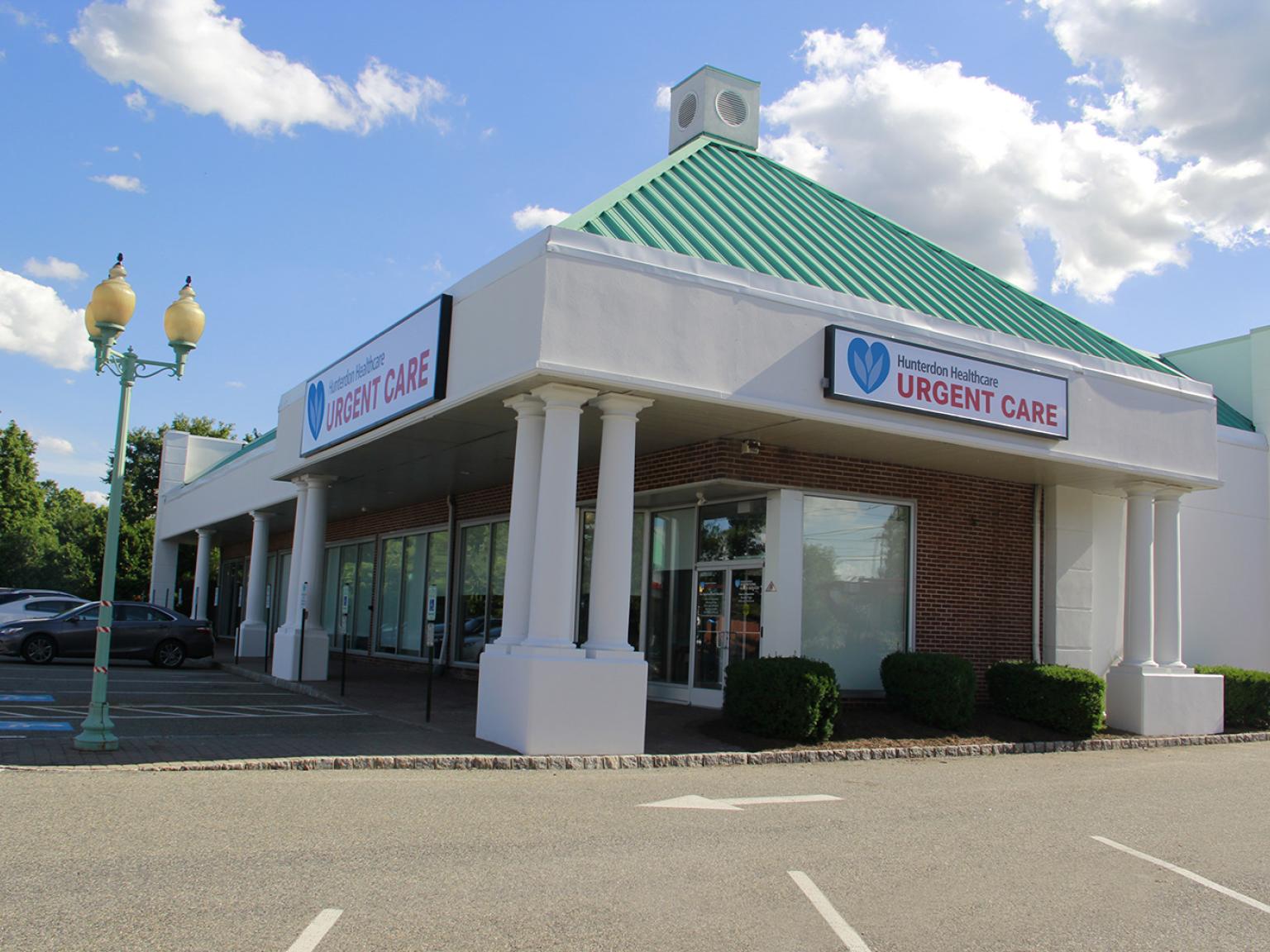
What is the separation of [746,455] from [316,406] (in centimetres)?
725

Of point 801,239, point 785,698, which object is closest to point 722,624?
point 785,698

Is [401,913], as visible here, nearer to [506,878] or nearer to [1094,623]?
[506,878]

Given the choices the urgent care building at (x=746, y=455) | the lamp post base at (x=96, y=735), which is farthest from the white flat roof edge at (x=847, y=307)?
the lamp post base at (x=96, y=735)

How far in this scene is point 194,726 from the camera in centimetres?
1260

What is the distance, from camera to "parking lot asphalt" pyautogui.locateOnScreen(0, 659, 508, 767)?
1031 centimetres

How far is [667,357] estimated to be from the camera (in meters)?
11.8

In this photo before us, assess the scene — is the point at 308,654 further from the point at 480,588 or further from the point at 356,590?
the point at 356,590

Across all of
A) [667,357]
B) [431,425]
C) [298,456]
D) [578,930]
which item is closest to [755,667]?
[667,357]

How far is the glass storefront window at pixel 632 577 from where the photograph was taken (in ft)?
56.2

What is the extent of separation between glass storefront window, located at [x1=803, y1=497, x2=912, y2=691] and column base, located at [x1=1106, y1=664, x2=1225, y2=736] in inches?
135

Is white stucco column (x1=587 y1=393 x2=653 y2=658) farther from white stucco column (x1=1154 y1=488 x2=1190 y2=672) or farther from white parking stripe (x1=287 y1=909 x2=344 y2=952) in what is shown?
white stucco column (x1=1154 y1=488 x2=1190 y2=672)

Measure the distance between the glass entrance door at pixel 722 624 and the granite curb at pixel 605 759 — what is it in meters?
2.93

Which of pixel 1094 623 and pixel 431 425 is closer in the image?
pixel 431 425

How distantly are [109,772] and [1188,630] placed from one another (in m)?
17.5
